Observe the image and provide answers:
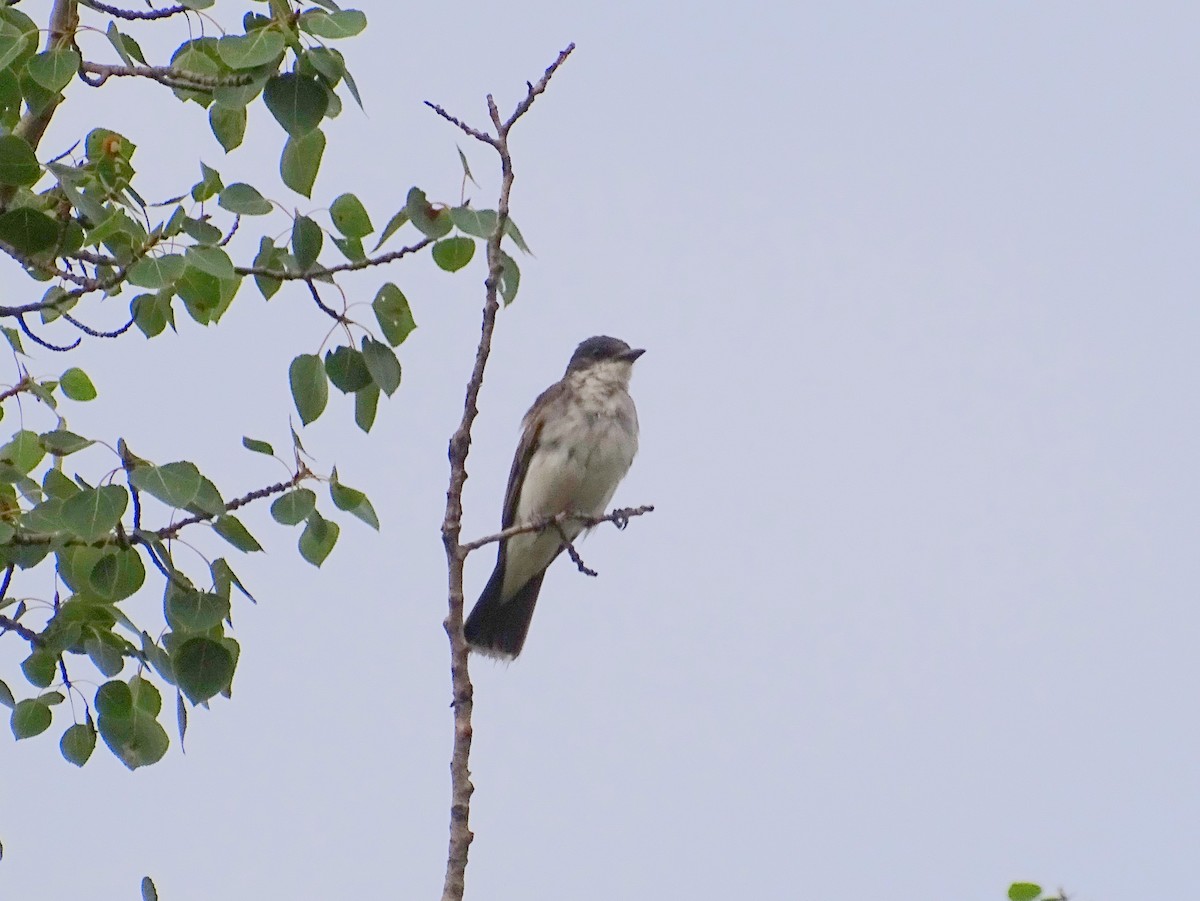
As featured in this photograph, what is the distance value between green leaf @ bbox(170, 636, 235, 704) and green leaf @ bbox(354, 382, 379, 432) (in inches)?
26.2

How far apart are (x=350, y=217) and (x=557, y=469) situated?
190 inches

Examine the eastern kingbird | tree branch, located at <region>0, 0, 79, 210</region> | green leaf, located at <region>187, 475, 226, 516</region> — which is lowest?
green leaf, located at <region>187, 475, 226, 516</region>

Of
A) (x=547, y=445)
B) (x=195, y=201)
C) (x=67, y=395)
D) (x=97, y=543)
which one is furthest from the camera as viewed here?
(x=547, y=445)

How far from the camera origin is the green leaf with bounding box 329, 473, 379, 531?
162 inches

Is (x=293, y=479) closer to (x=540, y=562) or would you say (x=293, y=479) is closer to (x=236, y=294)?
(x=236, y=294)

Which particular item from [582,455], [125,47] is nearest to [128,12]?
[125,47]

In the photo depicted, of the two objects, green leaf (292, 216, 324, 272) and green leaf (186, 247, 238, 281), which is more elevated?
green leaf (292, 216, 324, 272)

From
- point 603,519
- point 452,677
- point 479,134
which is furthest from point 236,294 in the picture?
point 603,519

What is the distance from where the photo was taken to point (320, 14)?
12.9ft

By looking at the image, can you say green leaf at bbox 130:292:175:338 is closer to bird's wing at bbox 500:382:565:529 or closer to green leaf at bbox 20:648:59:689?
green leaf at bbox 20:648:59:689

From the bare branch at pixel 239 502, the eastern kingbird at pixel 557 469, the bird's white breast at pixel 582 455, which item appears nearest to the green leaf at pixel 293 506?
the bare branch at pixel 239 502

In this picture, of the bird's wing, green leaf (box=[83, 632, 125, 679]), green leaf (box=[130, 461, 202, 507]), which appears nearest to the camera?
green leaf (box=[130, 461, 202, 507])

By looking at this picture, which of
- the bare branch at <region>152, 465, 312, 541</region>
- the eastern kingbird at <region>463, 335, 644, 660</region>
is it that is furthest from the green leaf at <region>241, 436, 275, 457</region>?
the eastern kingbird at <region>463, 335, 644, 660</region>

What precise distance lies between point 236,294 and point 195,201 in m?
0.25
